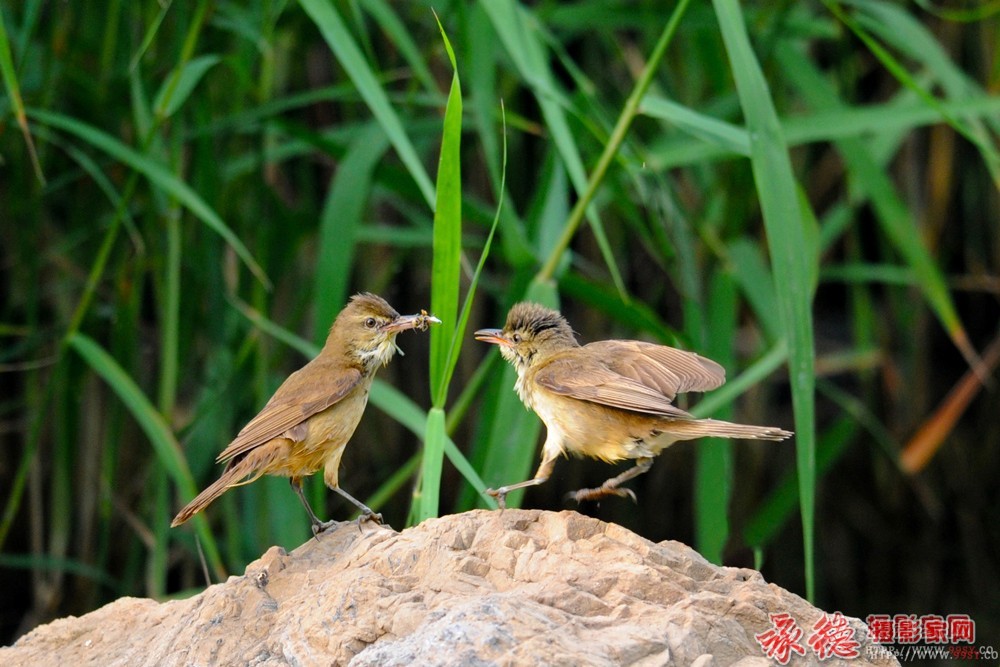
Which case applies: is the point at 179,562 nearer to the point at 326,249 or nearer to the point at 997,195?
the point at 326,249

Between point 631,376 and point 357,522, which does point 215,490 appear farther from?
point 631,376

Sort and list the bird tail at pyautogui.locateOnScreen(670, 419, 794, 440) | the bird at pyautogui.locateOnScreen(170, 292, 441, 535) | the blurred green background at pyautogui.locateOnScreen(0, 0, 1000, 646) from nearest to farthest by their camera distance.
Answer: the bird tail at pyautogui.locateOnScreen(670, 419, 794, 440) < the bird at pyautogui.locateOnScreen(170, 292, 441, 535) < the blurred green background at pyautogui.locateOnScreen(0, 0, 1000, 646)

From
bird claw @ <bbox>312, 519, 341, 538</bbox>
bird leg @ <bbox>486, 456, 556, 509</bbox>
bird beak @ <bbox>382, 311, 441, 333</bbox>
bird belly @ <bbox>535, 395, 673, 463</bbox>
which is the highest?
bird beak @ <bbox>382, 311, 441, 333</bbox>

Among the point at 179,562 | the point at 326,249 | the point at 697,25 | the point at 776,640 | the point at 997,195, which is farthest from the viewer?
the point at 997,195

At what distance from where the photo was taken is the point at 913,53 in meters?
5.14

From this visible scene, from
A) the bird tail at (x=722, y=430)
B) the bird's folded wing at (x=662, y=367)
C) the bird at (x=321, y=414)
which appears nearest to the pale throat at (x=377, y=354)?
the bird at (x=321, y=414)

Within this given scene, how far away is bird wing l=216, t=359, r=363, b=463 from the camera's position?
3265 mm

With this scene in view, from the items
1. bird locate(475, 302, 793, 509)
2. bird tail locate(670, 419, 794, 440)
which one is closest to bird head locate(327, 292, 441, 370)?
bird locate(475, 302, 793, 509)

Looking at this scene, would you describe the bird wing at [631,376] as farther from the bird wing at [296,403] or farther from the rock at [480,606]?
the bird wing at [296,403]

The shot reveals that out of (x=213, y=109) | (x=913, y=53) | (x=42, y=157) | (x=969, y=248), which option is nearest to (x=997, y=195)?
(x=969, y=248)

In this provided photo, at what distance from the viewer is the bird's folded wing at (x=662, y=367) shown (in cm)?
314

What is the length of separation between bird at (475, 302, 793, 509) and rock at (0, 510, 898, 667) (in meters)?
0.31

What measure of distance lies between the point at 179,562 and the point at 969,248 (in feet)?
16.1

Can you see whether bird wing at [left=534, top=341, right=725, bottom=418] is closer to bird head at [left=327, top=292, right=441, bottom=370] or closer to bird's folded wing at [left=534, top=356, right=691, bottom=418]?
bird's folded wing at [left=534, top=356, right=691, bottom=418]
